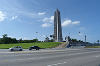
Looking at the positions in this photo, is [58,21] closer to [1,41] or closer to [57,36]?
[57,36]

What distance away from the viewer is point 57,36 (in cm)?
9869

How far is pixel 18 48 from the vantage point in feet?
130

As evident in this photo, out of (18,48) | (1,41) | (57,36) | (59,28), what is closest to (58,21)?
(59,28)

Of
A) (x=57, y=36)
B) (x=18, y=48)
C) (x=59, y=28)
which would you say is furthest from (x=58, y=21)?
(x=18, y=48)

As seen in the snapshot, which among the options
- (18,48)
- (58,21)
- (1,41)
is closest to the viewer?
(18,48)

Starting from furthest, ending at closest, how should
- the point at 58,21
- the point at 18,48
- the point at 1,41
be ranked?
the point at 1,41
the point at 58,21
the point at 18,48

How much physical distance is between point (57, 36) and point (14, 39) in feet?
196

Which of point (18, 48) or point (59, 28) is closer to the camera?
point (18, 48)

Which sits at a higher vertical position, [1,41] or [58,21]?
[58,21]

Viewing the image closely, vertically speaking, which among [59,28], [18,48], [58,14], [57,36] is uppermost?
[58,14]

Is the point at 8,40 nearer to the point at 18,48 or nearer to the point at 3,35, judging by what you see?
the point at 3,35

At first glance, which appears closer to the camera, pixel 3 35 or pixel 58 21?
pixel 58 21

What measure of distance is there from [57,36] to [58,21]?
40.8ft

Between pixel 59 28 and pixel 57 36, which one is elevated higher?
pixel 59 28
